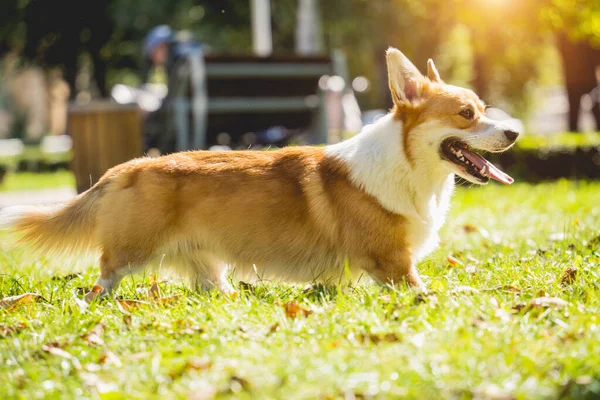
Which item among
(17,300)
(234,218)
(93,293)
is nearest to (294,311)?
(234,218)

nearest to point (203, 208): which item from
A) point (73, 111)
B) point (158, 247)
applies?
point (158, 247)

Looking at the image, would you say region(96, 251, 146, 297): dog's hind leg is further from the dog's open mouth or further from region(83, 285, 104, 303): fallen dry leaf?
the dog's open mouth

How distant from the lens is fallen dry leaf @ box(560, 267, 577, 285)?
4.35 m

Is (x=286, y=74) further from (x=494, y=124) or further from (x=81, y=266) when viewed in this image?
(x=494, y=124)

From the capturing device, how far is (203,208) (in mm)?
4598

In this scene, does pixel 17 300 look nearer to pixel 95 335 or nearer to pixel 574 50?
pixel 95 335

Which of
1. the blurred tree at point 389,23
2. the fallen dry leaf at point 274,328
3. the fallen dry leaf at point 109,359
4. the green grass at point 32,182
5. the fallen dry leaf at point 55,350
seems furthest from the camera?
the blurred tree at point 389,23

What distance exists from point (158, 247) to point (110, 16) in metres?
19.9

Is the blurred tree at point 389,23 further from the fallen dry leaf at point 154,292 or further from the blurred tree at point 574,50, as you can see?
the fallen dry leaf at point 154,292

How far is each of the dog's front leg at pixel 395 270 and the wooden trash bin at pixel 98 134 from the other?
17.7ft

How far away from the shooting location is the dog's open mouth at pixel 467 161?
4465 mm

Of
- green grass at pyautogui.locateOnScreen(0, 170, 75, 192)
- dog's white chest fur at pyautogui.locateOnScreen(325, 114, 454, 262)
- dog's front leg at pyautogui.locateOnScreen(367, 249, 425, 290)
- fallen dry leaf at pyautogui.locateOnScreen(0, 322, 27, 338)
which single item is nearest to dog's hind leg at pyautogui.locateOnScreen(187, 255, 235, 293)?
dog's front leg at pyautogui.locateOnScreen(367, 249, 425, 290)

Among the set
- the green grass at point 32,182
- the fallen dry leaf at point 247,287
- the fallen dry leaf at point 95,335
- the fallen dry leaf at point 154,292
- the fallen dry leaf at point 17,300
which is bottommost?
the green grass at point 32,182

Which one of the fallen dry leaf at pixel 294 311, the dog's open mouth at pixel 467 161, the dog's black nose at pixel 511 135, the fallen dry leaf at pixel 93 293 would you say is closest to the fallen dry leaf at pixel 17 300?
the fallen dry leaf at pixel 93 293
